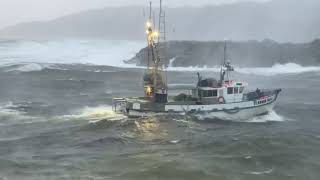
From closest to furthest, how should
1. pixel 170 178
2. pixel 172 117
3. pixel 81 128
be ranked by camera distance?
pixel 170 178
pixel 81 128
pixel 172 117

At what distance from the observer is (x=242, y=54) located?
11962 centimetres

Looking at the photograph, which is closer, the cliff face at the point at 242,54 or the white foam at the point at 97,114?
the white foam at the point at 97,114

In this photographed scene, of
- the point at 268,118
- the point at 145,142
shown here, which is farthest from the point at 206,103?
the point at 145,142

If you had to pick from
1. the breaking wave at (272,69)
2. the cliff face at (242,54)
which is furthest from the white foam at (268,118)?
the cliff face at (242,54)

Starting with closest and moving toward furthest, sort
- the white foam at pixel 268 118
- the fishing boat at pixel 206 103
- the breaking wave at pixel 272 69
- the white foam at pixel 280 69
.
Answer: the fishing boat at pixel 206 103 → the white foam at pixel 268 118 → the white foam at pixel 280 69 → the breaking wave at pixel 272 69

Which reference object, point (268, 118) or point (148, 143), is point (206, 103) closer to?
point (268, 118)

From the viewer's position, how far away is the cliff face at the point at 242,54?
11305cm

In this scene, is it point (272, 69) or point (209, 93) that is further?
point (272, 69)

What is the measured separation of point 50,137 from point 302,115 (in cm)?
2528

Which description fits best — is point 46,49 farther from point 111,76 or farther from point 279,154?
point 279,154

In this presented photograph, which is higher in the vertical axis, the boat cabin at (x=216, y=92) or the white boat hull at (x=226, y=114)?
the boat cabin at (x=216, y=92)

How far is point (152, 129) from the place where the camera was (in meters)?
46.5

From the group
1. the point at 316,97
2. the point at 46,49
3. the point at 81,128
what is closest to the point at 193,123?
the point at 81,128

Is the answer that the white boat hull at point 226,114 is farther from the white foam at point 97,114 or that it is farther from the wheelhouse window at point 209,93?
the white foam at point 97,114
